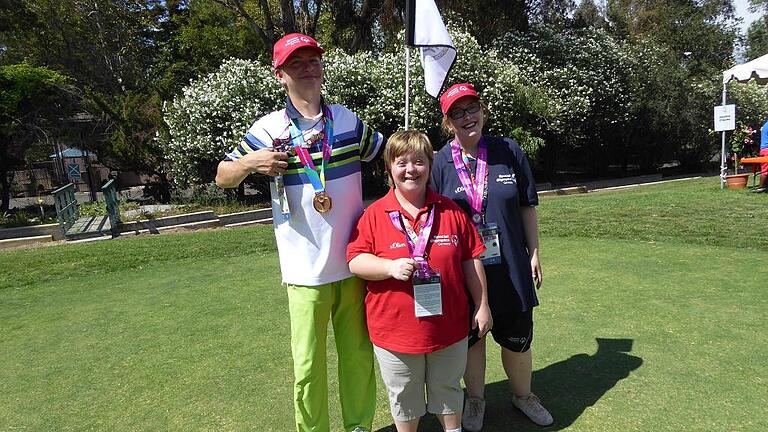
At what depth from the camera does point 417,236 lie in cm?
238

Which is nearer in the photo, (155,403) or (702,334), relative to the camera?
(155,403)

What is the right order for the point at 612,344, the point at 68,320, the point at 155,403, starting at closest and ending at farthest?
the point at 155,403, the point at 612,344, the point at 68,320

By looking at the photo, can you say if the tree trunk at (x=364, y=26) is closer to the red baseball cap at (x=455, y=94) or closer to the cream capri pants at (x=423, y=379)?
the red baseball cap at (x=455, y=94)

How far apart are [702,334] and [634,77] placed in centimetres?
1939

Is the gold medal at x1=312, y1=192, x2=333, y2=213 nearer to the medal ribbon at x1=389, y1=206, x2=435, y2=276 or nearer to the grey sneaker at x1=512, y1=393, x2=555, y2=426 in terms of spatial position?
the medal ribbon at x1=389, y1=206, x2=435, y2=276

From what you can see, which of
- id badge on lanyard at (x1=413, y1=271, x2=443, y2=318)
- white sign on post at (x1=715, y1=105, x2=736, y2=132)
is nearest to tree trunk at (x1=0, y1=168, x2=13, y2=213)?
id badge on lanyard at (x1=413, y1=271, x2=443, y2=318)

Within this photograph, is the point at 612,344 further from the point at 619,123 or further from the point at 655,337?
the point at 619,123

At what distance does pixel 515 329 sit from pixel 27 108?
18.3 meters

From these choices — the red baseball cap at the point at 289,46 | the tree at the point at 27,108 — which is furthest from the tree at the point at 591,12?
the red baseball cap at the point at 289,46

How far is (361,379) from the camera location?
271 cm

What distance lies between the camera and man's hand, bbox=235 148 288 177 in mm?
2363

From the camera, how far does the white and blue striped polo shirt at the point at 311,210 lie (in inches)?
98.5

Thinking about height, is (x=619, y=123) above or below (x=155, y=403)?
above

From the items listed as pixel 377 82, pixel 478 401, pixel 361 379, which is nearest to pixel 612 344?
pixel 478 401
